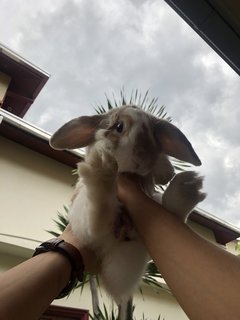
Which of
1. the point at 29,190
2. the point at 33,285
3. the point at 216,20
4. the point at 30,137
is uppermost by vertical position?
the point at 216,20

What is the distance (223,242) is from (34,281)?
577 cm

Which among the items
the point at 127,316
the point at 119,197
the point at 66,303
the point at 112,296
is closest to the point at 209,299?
the point at 119,197

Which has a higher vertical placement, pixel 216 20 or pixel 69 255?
pixel 216 20

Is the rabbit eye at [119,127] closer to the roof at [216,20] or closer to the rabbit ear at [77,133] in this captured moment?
the rabbit ear at [77,133]

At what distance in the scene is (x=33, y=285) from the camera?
0.93 meters

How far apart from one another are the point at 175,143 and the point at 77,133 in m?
0.41

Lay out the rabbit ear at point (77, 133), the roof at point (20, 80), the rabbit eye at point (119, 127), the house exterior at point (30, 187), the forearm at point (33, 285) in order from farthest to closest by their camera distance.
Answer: the roof at point (20, 80) < the house exterior at point (30, 187) < the rabbit ear at point (77, 133) < the rabbit eye at point (119, 127) < the forearm at point (33, 285)

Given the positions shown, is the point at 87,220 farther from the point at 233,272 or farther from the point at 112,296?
the point at 233,272

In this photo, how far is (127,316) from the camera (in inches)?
93.7

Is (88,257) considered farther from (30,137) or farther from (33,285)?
(30,137)

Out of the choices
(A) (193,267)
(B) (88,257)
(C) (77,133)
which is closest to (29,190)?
(C) (77,133)

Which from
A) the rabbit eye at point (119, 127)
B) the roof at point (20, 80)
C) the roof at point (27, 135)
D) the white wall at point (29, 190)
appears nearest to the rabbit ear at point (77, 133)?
the rabbit eye at point (119, 127)

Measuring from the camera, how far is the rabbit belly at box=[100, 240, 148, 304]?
117 centimetres

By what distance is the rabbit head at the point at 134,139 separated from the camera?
1.17 meters
